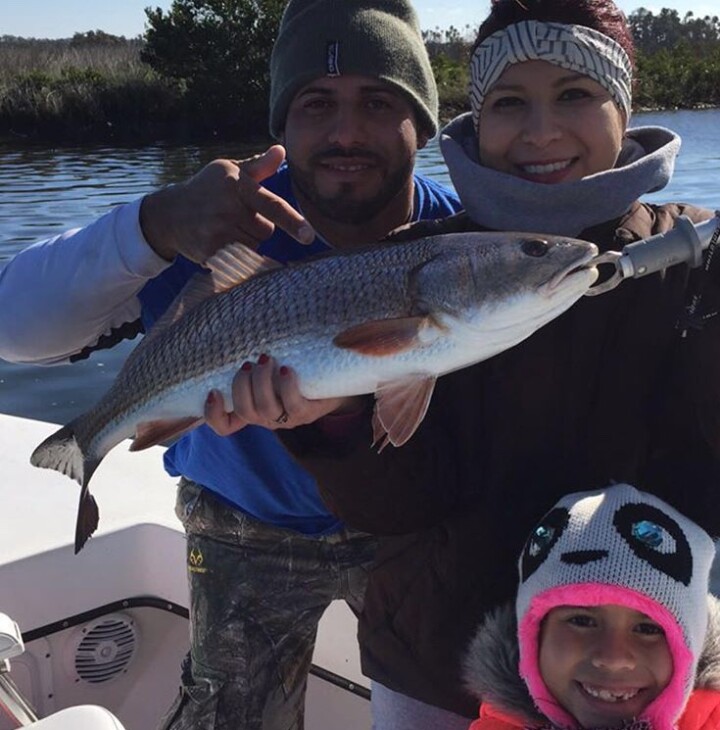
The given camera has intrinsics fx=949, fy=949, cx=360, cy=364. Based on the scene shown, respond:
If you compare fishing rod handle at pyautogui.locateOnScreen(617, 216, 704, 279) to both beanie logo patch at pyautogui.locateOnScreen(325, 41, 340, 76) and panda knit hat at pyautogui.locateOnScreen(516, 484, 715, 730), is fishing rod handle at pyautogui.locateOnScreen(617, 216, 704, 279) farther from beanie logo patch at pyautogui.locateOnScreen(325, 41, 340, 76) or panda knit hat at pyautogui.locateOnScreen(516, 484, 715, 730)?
beanie logo patch at pyautogui.locateOnScreen(325, 41, 340, 76)

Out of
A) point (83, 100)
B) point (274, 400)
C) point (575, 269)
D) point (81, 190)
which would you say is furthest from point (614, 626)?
point (83, 100)

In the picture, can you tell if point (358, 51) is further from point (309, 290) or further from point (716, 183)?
point (716, 183)

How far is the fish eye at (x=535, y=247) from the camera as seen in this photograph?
2.10 m

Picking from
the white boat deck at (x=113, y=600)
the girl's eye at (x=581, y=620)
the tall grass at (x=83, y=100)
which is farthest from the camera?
the tall grass at (x=83, y=100)

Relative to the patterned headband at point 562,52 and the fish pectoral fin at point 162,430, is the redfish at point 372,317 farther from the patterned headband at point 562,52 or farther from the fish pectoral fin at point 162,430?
the patterned headband at point 562,52

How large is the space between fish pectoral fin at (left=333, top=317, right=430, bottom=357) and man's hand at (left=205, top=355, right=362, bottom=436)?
0.21 metres

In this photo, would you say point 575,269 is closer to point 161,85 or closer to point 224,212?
point 224,212

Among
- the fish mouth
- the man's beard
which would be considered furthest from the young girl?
the man's beard

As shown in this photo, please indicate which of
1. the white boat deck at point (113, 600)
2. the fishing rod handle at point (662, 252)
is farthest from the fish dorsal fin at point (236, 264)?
the white boat deck at point (113, 600)

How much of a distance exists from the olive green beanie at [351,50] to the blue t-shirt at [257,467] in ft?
1.76

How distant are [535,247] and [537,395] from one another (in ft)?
1.15

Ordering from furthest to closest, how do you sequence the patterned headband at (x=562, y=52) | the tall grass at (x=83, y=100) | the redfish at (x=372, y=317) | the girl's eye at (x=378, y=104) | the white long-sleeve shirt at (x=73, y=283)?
1. the tall grass at (x=83, y=100)
2. the girl's eye at (x=378, y=104)
3. the white long-sleeve shirt at (x=73, y=283)
4. the patterned headband at (x=562, y=52)
5. the redfish at (x=372, y=317)

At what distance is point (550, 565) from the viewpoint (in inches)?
78.9

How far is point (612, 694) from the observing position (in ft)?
6.31
